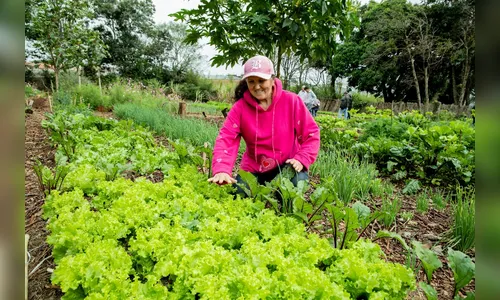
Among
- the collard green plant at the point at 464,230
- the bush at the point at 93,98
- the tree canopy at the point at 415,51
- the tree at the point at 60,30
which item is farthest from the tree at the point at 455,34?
the collard green plant at the point at 464,230

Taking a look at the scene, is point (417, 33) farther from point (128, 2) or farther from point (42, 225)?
point (42, 225)

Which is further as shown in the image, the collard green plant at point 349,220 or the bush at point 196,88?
the bush at point 196,88

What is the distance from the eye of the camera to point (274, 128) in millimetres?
3359

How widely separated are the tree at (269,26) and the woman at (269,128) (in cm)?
65

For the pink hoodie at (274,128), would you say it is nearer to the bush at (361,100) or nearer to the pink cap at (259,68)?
the pink cap at (259,68)

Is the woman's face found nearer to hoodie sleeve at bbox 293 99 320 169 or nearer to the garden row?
hoodie sleeve at bbox 293 99 320 169

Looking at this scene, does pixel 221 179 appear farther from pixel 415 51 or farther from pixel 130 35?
pixel 130 35

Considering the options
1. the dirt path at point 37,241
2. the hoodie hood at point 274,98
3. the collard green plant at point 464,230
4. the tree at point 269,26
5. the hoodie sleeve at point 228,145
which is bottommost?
the dirt path at point 37,241

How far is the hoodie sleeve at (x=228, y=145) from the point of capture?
3012 mm

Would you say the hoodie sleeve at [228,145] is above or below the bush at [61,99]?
above

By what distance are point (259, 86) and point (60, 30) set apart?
1137 centimetres

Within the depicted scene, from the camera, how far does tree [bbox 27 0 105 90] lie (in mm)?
11031

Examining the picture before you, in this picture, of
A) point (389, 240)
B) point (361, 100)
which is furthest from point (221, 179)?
point (361, 100)
